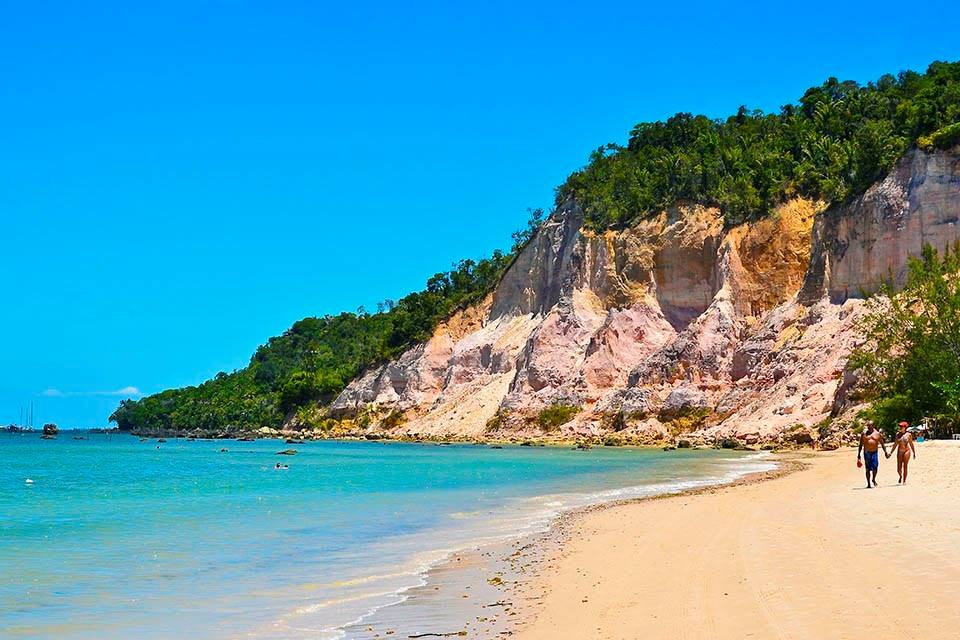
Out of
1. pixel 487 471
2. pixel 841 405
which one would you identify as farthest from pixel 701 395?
pixel 487 471

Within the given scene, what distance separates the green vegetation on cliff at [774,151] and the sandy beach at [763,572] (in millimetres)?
45980

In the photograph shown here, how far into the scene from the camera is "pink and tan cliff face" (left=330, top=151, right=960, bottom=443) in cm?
5634

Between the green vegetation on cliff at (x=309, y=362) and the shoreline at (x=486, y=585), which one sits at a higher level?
the green vegetation on cliff at (x=309, y=362)

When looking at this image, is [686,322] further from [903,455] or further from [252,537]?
[252,537]

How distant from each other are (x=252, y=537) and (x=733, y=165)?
6563 cm

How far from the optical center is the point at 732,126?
298ft

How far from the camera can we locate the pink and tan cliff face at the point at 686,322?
2218 inches

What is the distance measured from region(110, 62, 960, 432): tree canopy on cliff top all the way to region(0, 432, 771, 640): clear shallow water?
33086 millimetres

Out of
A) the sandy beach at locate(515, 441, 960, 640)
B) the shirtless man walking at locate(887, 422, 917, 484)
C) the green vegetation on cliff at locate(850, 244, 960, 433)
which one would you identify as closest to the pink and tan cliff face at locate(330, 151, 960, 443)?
the green vegetation on cliff at locate(850, 244, 960, 433)

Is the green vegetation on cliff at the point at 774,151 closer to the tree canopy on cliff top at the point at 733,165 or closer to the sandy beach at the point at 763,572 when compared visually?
the tree canopy on cliff top at the point at 733,165

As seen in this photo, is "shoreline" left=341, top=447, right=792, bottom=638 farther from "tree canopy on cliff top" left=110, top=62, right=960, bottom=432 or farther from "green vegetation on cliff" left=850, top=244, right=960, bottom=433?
"tree canopy on cliff top" left=110, top=62, right=960, bottom=432

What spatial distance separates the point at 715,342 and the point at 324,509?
4705 cm

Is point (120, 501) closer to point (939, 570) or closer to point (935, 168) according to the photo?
point (939, 570)

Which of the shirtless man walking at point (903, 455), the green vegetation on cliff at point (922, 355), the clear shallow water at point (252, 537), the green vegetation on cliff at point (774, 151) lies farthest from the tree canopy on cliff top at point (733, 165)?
the shirtless man walking at point (903, 455)
